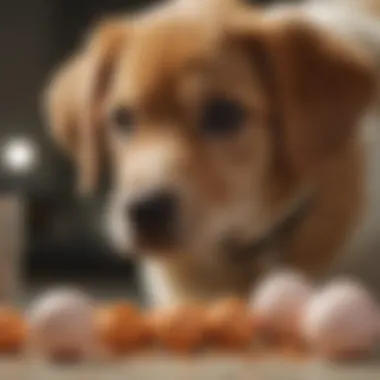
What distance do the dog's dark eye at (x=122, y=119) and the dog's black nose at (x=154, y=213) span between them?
87 mm

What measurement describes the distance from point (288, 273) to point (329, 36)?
0.74 feet

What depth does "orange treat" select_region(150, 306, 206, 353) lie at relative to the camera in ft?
2.31

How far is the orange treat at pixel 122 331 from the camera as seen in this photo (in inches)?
27.8

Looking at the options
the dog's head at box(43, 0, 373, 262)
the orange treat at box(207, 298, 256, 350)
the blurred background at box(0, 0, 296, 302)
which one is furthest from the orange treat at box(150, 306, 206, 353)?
the blurred background at box(0, 0, 296, 302)

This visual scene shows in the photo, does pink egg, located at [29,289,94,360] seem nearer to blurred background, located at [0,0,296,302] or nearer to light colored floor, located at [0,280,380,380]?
light colored floor, located at [0,280,380,380]

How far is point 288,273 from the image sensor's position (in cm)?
88

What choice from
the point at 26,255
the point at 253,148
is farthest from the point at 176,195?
the point at 26,255

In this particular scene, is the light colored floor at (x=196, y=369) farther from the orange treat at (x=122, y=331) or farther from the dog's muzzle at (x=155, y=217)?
the dog's muzzle at (x=155, y=217)

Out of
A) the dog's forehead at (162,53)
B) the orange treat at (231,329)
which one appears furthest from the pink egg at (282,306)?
the dog's forehead at (162,53)

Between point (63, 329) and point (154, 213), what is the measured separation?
0.18 meters

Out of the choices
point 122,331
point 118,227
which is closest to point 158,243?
point 118,227

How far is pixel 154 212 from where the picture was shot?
2.67 ft

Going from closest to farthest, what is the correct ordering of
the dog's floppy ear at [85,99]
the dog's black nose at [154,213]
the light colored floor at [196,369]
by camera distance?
the light colored floor at [196,369]
the dog's black nose at [154,213]
the dog's floppy ear at [85,99]

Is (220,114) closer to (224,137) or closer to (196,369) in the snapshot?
(224,137)
